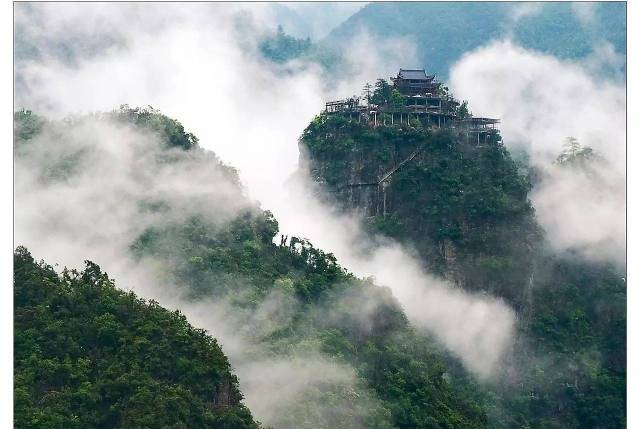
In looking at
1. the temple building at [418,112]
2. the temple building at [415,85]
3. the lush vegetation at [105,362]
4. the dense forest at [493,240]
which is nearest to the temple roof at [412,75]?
the temple building at [415,85]

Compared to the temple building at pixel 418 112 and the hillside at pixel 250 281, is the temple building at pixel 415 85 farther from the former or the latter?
the hillside at pixel 250 281

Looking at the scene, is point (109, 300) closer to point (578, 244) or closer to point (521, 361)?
point (521, 361)

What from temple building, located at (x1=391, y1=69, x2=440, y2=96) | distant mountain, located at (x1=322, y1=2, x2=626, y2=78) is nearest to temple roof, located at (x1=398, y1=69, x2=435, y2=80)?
temple building, located at (x1=391, y1=69, x2=440, y2=96)

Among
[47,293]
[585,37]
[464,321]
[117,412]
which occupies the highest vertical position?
[585,37]

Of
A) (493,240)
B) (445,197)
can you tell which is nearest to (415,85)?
(445,197)

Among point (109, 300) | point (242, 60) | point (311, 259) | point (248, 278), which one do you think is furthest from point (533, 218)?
point (242, 60)
